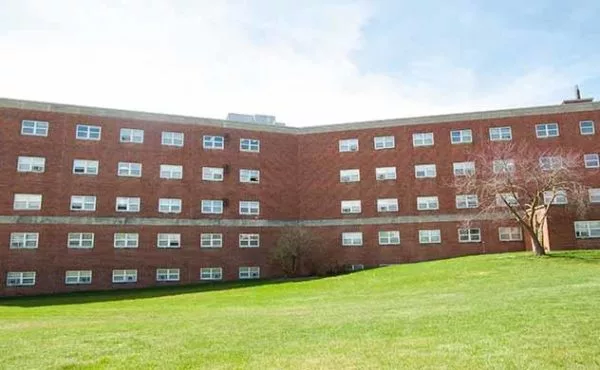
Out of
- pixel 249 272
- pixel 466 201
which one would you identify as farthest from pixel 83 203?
pixel 466 201

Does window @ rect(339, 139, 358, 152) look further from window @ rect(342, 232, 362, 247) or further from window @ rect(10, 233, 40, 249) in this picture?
window @ rect(10, 233, 40, 249)

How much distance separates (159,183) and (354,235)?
53.5 feet

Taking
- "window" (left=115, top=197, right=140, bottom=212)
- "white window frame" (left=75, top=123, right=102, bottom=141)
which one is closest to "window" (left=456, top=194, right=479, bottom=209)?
"window" (left=115, top=197, right=140, bottom=212)

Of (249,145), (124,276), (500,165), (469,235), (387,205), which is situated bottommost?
(124,276)

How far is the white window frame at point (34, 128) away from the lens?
121 feet

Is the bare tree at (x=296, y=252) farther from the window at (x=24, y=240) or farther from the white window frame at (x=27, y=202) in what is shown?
the white window frame at (x=27, y=202)

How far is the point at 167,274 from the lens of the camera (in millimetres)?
39031

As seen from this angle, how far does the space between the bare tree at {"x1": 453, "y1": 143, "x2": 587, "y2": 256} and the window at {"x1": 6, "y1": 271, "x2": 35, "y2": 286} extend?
31.7m

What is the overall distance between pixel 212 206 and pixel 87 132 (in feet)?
36.1

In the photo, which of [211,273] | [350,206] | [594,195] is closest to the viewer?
[594,195]

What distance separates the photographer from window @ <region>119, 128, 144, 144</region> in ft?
130

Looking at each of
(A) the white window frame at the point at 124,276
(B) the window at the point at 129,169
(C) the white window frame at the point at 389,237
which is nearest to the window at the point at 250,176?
(B) the window at the point at 129,169

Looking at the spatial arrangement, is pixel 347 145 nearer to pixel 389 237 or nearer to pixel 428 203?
pixel 428 203

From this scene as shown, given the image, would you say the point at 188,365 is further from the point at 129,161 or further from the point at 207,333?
the point at 129,161
